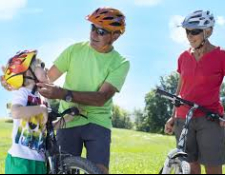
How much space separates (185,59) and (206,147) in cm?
117

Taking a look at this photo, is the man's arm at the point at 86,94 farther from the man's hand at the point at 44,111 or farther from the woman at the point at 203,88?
the woman at the point at 203,88

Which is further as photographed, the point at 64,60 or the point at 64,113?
the point at 64,60

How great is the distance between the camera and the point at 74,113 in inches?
219

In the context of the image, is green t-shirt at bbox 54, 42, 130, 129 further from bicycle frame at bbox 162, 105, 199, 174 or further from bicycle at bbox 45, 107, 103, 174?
bicycle frame at bbox 162, 105, 199, 174

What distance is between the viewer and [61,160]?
535 centimetres

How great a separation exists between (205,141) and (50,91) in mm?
2386

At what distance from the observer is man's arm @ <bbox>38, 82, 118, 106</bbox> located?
5457 millimetres

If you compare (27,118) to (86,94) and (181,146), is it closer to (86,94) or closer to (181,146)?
(86,94)

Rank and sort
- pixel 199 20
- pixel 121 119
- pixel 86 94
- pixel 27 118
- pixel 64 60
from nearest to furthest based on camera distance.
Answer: pixel 27 118, pixel 86 94, pixel 64 60, pixel 199 20, pixel 121 119

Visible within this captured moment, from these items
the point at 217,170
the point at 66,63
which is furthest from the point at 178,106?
the point at 66,63

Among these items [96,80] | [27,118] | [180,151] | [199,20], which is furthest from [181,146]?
[27,118]

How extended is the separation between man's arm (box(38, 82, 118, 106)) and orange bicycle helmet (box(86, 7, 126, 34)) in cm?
67

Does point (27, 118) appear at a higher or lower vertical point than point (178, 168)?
higher

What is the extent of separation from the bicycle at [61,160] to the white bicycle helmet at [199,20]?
6.73 feet
